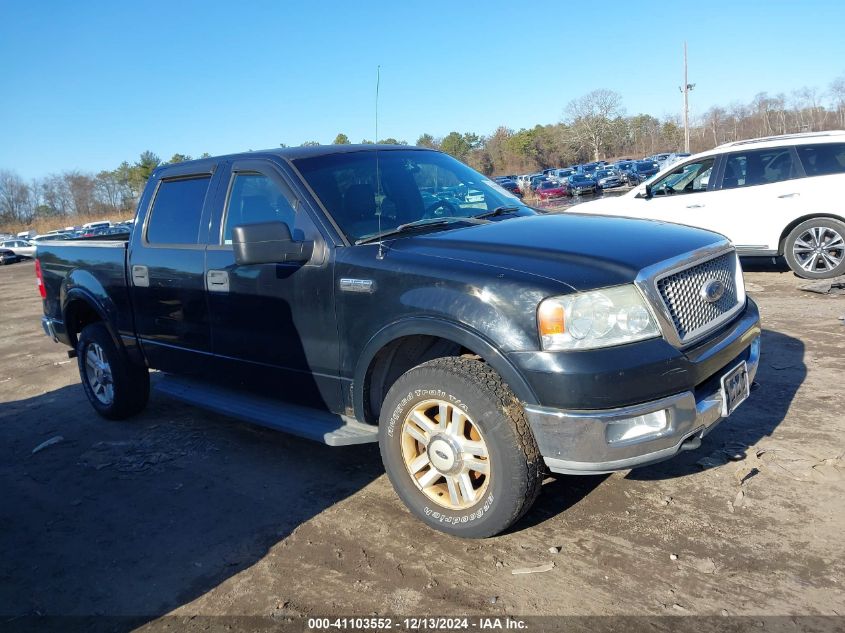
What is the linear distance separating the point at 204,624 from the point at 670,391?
2.21m

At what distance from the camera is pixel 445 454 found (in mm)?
3236

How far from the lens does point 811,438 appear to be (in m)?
4.05

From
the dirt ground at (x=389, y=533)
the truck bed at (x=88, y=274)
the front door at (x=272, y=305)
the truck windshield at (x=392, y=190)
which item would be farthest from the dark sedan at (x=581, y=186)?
the front door at (x=272, y=305)

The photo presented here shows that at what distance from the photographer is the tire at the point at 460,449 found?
2.99 metres

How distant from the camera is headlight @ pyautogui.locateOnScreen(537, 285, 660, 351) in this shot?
287 cm

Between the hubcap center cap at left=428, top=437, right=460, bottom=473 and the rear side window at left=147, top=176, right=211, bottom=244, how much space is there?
232 centimetres

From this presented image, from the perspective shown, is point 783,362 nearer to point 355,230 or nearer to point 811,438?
point 811,438

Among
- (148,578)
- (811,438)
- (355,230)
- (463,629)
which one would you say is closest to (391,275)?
(355,230)

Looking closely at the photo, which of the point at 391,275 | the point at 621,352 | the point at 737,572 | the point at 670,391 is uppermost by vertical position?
the point at 391,275

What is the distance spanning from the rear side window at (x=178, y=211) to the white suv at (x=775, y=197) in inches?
230

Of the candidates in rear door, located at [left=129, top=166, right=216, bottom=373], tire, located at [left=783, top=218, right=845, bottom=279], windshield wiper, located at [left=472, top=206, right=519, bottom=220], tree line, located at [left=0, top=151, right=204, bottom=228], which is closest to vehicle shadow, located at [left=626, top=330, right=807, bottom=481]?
windshield wiper, located at [left=472, top=206, right=519, bottom=220]

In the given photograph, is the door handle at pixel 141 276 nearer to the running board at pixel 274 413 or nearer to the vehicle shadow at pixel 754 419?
the running board at pixel 274 413

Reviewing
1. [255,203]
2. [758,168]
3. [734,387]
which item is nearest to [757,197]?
[758,168]

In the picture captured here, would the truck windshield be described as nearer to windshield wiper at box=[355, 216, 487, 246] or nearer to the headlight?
windshield wiper at box=[355, 216, 487, 246]
